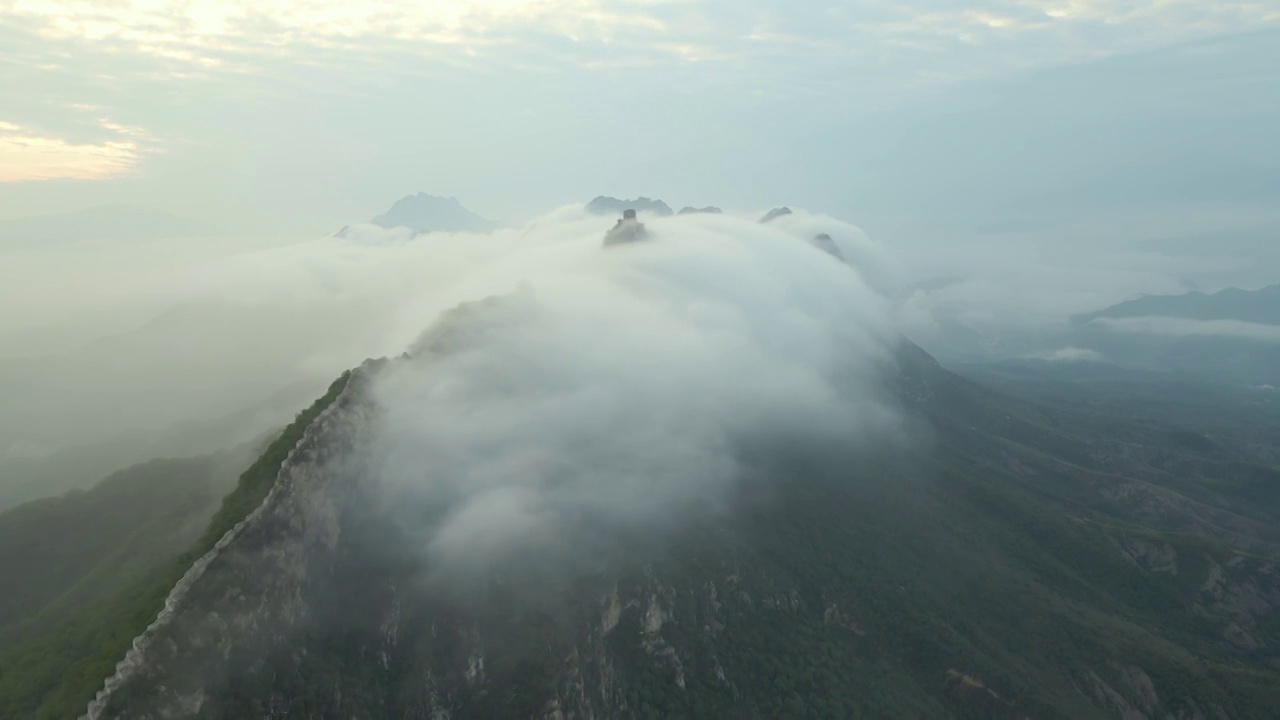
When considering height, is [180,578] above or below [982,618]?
above

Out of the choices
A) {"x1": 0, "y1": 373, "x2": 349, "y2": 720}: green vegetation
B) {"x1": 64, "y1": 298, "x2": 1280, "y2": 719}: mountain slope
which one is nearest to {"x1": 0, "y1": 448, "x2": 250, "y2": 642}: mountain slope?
{"x1": 0, "y1": 373, "x2": 349, "y2": 720}: green vegetation

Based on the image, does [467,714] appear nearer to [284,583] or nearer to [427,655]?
[427,655]

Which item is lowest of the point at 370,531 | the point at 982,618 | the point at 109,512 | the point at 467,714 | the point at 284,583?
the point at 982,618

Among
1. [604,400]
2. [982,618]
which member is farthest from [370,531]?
[982,618]

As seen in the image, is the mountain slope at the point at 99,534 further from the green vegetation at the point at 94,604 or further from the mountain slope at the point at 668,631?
Answer: the mountain slope at the point at 668,631

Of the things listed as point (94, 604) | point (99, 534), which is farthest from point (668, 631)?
point (99, 534)

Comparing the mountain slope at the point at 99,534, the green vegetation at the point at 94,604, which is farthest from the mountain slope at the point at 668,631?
the mountain slope at the point at 99,534

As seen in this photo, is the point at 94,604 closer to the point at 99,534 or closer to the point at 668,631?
the point at 99,534
